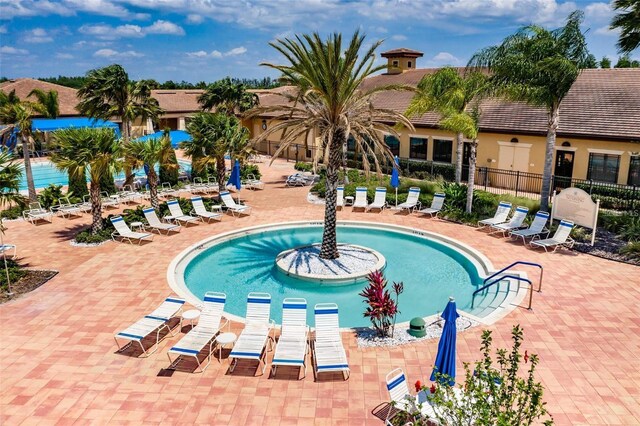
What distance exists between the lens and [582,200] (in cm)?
1778

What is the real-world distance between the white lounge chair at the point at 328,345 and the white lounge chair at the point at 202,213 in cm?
1146

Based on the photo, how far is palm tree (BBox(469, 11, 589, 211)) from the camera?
61.0ft

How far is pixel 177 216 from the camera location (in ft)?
68.1

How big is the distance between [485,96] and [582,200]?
6.32 meters

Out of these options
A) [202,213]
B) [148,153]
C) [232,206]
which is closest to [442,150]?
[232,206]

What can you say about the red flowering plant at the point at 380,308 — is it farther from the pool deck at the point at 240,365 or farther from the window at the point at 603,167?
the window at the point at 603,167

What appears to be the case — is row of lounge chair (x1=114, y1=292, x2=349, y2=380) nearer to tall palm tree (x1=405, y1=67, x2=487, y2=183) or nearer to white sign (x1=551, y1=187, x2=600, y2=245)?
white sign (x1=551, y1=187, x2=600, y2=245)

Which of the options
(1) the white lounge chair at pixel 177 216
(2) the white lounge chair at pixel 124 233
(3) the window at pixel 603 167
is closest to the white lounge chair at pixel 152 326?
(2) the white lounge chair at pixel 124 233

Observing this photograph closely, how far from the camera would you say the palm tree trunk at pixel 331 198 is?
52.0 ft

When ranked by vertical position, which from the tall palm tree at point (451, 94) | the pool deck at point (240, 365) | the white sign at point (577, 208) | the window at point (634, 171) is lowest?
the pool deck at point (240, 365)

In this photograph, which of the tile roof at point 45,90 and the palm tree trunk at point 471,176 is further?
the tile roof at point 45,90

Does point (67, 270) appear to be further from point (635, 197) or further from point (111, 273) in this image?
point (635, 197)

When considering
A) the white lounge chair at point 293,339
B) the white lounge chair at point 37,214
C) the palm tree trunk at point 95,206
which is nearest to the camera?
the white lounge chair at point 293,339

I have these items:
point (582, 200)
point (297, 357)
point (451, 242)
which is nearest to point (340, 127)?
point (451, 242)
